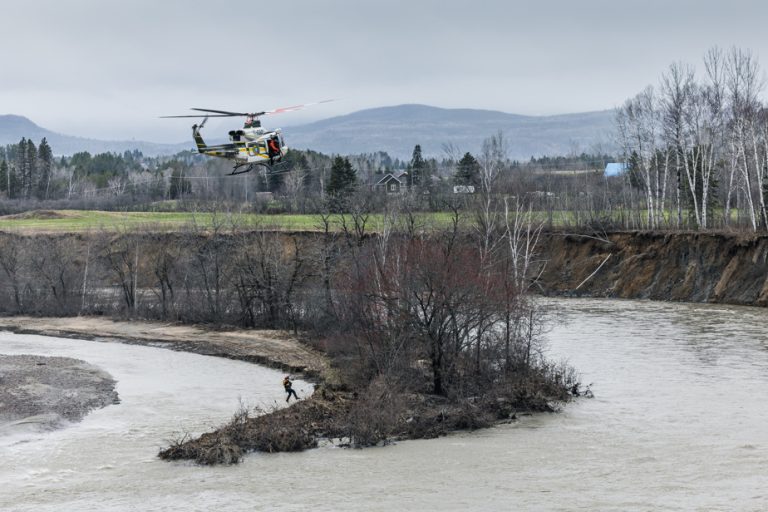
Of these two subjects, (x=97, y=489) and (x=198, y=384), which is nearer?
(x=97, y=489)

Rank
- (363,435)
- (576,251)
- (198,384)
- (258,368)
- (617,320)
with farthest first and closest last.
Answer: (576,251) < (617,320) < (258,368) < (198,384) < (363,435)

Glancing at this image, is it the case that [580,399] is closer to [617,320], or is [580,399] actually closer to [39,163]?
[617,320]

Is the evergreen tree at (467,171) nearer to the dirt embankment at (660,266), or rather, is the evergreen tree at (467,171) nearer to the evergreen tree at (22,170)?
the dirt embankment at (660,266)

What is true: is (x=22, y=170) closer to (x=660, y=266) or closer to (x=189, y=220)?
(x=189, y=220)

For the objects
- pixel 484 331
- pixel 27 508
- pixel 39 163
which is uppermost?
pixel 39 163

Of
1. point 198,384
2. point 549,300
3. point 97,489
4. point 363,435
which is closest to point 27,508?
point 97,489

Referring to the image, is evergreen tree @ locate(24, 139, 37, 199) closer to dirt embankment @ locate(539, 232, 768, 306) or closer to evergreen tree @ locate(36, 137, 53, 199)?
evergreen tree @ locate(36, 137, 53, 199)

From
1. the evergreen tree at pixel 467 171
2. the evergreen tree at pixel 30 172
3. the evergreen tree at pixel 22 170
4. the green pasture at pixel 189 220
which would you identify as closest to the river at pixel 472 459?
the green pasture at pixel 189 220

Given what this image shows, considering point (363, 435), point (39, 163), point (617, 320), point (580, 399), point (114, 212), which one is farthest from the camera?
point (39, 163)

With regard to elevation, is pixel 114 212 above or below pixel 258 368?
above
